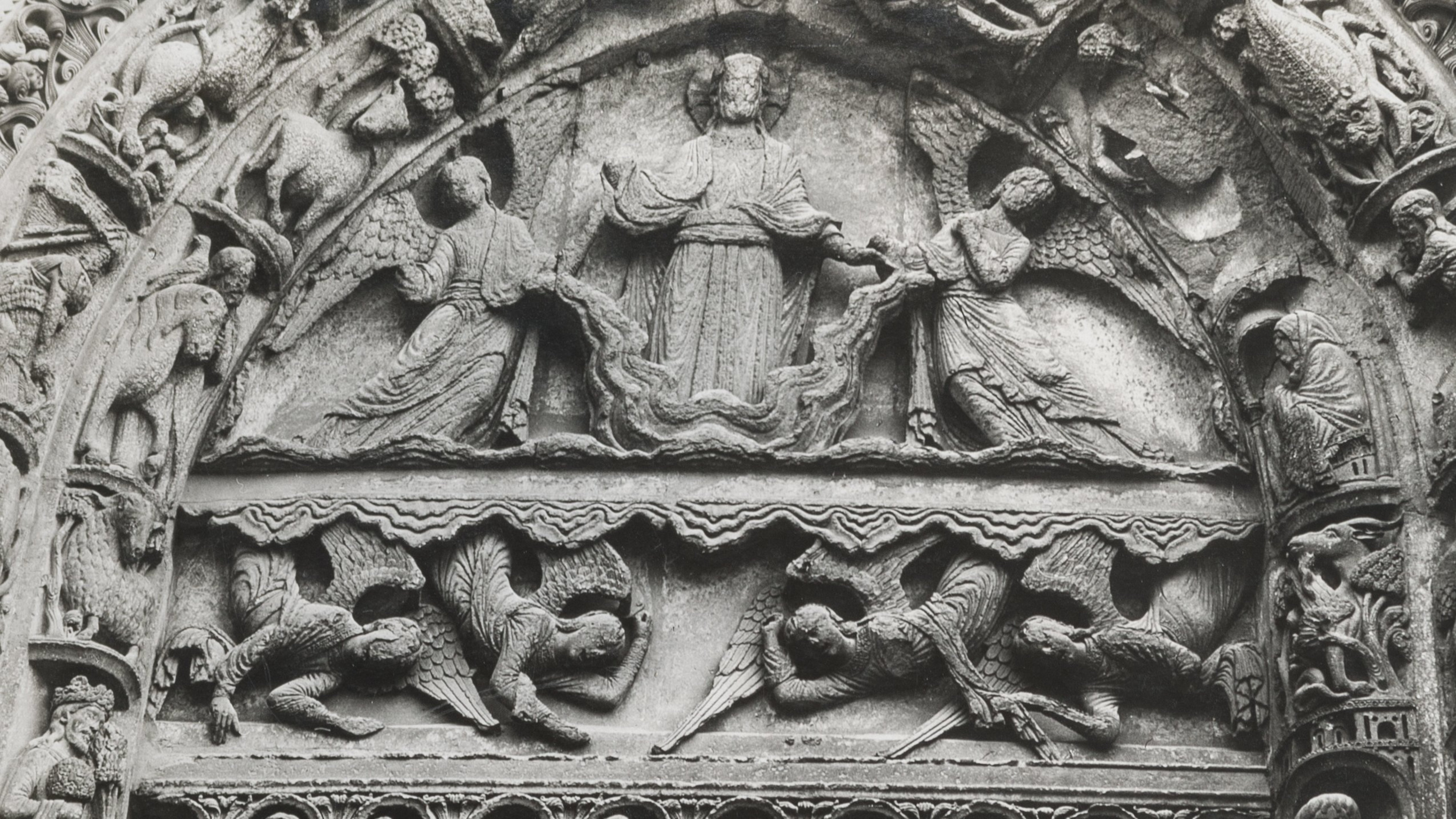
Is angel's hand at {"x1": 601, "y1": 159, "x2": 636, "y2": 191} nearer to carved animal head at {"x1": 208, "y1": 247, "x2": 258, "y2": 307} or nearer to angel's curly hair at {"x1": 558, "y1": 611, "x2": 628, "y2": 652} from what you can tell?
carved animal head at {"x1": 208, "y1": 247, "x2": 258, "y2": 307}

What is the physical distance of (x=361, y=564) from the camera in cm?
860

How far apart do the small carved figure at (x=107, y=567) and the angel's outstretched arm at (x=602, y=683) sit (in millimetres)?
1335

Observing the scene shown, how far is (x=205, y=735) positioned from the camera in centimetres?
843

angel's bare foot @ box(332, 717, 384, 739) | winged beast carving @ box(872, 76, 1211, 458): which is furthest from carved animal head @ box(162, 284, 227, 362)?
winged beast carving @ box(872, 76, 1211, 458)

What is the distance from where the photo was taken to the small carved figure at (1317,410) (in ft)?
27.3

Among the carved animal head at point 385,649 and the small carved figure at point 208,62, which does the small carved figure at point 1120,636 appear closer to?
the carved animal head at point 385,649

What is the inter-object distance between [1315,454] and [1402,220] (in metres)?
Result: 0.81

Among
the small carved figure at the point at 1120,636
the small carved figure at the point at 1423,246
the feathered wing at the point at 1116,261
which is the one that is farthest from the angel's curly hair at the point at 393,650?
the small carved figure at the point at 1423,246

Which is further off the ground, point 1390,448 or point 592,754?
point 1390,448

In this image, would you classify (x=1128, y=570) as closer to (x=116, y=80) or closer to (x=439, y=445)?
(x=439, y=445)

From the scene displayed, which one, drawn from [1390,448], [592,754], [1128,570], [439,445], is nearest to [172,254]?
[439,445]

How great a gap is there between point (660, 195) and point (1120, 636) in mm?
2318

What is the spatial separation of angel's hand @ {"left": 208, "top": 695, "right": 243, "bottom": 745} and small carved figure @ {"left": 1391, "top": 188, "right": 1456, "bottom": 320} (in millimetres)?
4033

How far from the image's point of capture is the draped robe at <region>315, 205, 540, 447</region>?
29.1ft
